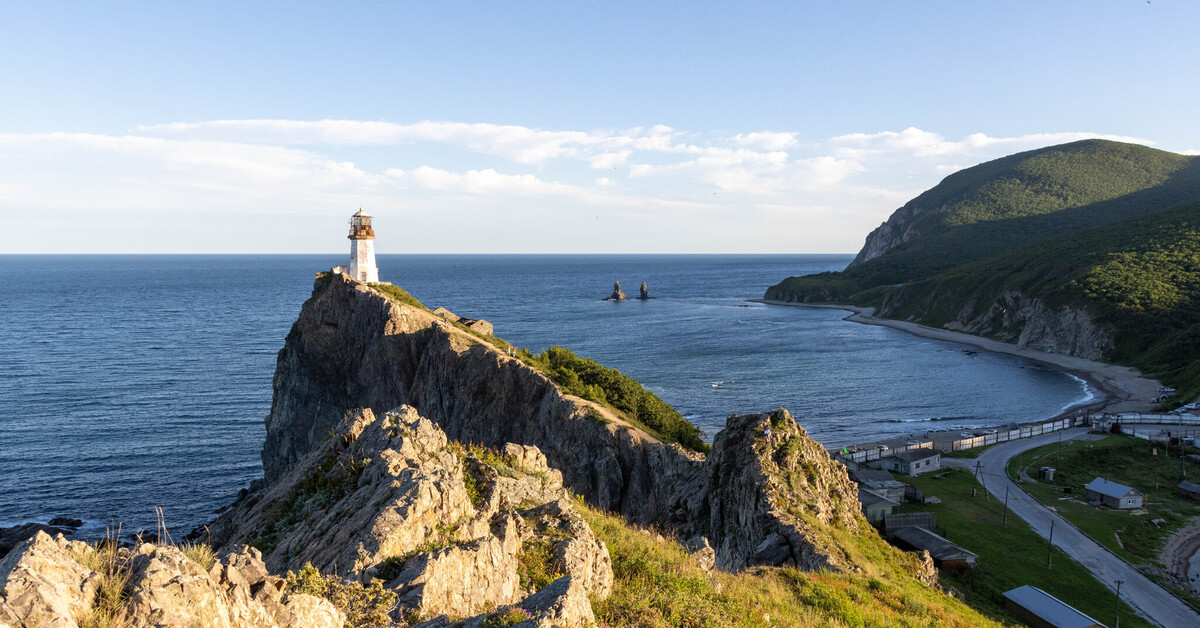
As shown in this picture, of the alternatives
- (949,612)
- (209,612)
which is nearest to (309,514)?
(209,612)

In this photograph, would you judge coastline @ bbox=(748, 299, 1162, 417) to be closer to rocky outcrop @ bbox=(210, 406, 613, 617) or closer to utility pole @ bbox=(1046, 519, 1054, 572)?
utility pole @ bbox=(1046, 519, 1054, 572)

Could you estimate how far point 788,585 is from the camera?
15688mm

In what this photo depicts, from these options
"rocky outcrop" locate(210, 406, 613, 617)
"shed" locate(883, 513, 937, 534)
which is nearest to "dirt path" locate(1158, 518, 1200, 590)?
"shed" locate(883, 513, 937, 534)

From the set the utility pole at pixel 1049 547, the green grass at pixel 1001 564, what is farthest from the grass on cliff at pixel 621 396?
the utility pole at pixel 1049 547

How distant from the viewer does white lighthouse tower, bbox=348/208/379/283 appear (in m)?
55.4

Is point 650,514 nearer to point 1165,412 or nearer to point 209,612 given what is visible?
point 209,612

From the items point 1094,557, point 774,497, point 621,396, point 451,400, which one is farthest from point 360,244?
point 1094,557

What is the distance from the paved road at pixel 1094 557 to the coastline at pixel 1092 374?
31670mm

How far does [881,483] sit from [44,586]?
46836 millimetres

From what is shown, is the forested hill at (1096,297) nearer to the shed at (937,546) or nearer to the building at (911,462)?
the building at (911,462)

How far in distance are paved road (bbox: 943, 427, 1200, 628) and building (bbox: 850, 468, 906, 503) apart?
7285 millimetres

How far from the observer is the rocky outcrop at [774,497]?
69.6 feet

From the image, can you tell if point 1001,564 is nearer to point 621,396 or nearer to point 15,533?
point 621,396

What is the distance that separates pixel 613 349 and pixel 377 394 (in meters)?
59.0
